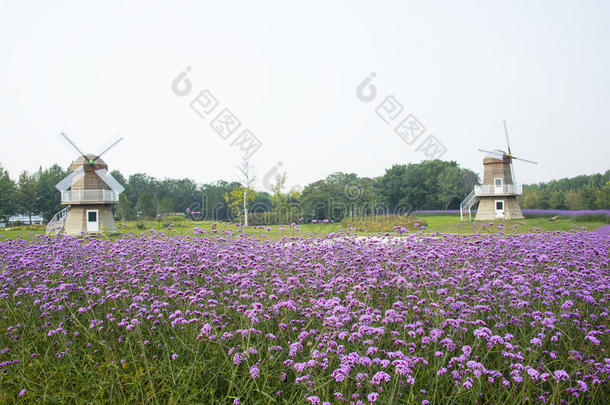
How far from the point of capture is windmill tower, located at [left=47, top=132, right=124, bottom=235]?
2856 centimetres

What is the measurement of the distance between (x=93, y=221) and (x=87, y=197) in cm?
171

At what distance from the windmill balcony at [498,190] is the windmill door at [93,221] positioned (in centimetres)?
2997

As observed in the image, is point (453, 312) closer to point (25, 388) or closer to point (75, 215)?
point (25, 388)

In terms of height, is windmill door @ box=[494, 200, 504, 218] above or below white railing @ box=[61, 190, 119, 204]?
below

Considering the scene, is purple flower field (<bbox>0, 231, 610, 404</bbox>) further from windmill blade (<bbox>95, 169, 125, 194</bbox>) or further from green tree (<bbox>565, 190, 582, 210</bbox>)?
green tree (<bbox>565, 190, 582, 210</bbox>)

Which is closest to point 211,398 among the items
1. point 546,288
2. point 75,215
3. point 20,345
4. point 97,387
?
point 97,387

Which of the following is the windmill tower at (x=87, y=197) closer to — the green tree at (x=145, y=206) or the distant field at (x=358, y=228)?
the distant field at (x=358, y=228)

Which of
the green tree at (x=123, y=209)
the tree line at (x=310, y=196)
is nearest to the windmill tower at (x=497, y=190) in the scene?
the tree line at (x=310, y=196)

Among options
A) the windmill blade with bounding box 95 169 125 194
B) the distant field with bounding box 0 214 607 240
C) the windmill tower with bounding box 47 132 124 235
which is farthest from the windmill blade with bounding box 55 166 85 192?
the distant field with bounding box 0 214 607 240

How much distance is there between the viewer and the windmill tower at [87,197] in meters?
28.6

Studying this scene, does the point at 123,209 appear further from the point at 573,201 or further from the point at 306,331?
the point at 573,201

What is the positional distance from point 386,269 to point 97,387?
4.07 meters

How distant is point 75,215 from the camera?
94.7 feet

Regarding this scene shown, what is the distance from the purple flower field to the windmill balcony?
29.2m
